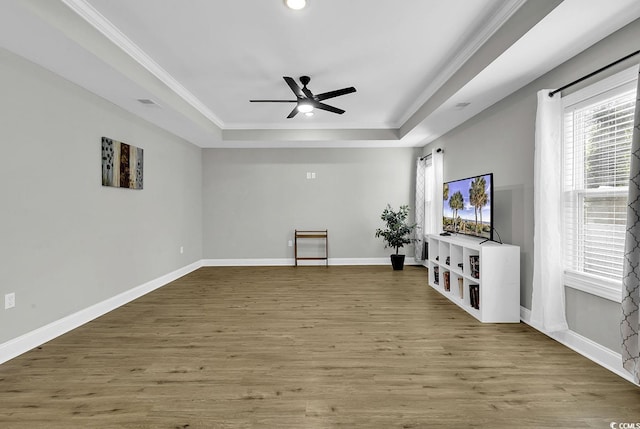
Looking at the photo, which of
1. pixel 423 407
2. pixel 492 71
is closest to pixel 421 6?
pixel 492 71

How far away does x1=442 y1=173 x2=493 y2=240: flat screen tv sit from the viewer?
350 centimetres

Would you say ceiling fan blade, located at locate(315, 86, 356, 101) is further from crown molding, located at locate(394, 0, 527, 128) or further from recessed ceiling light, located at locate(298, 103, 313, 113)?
crown molding, located at locate(394, 0, 527, 128)

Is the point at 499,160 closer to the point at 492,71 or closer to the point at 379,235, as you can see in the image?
the point at 492,71

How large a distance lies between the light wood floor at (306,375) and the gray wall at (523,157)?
354 millimetres

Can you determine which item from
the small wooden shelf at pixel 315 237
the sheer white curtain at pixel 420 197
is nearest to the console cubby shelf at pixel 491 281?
the sheer white curtain at pixel 420 197

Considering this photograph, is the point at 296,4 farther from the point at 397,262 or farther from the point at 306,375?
the point at 397,262

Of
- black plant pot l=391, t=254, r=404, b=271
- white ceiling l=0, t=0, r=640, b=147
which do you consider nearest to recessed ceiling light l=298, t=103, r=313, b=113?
white ceiling l=0, t=0, r=640, b=147

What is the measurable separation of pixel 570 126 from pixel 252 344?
3.39 m

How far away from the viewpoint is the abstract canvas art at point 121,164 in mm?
3566

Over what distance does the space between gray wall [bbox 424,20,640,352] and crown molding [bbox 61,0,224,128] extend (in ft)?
12.9

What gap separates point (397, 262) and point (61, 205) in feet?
16.7

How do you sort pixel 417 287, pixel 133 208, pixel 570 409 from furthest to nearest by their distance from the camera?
pixel 417 287 → pixel 133 208 → pixel 570 409

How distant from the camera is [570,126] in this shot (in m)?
2.70

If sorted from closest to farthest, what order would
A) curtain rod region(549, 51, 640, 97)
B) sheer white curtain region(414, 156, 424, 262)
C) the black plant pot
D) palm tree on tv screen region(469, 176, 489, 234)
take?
curtain rod region(549, 51, 640, 97) < palm tree on tv screen region(469, 176, 489, 234) < the black plant pot < sheer white curtain region(414, 156, 424, 262)
